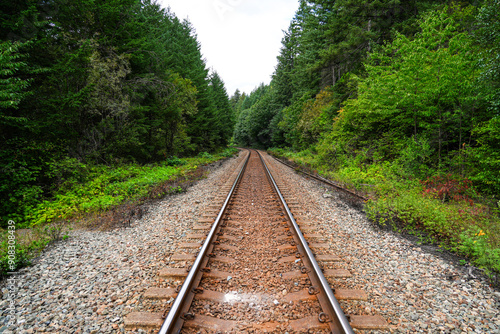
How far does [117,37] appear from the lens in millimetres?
11445

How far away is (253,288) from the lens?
10.1 feet

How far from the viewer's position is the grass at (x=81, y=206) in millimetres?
4070

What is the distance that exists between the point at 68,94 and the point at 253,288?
9.51 meters

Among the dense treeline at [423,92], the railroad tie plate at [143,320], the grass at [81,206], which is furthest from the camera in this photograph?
the dense treeline at [423,92]

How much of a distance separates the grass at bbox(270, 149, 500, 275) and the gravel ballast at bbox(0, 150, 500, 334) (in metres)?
0.47

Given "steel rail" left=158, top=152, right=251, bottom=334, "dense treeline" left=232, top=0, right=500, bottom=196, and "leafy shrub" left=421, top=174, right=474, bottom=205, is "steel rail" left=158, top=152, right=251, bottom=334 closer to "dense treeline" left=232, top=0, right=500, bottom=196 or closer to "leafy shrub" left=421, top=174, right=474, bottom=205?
"leafy shrub" left=421, top=174, right=474, bottom=205

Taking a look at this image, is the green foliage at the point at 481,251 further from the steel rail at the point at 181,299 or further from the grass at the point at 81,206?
the grass at the point at 81,206

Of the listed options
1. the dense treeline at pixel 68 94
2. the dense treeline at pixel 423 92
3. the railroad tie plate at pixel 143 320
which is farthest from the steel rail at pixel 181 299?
the dense treeline at pixel 423 92

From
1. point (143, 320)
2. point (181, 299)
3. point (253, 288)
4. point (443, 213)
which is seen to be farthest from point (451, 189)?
point (143, 320)

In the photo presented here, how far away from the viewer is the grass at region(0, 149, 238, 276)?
13.4 ft

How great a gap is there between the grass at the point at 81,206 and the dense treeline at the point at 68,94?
45cm

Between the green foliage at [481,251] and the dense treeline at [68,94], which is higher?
the dense treeline at [68,94]

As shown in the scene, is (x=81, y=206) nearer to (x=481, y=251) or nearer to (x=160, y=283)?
(x=160, y=283)

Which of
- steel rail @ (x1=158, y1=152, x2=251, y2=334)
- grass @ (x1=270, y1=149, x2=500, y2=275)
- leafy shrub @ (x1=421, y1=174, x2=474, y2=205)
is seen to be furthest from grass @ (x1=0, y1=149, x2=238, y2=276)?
leafy shrub @ (x1=421, y1=174, x2=474, y2=205)
